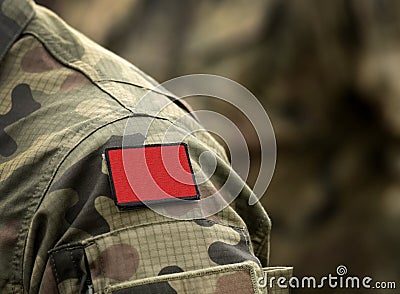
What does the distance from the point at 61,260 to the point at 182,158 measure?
17 cm

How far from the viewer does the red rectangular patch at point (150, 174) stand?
3.46 feet

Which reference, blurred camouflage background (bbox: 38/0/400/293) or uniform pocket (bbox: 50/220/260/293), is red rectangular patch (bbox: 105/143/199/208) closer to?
Result: uniform pocket (bbox: 50/220/260/293)

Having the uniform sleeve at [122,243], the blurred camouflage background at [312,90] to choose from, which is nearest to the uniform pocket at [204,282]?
the uniform sleeve at [122,243]

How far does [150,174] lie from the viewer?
1075mm

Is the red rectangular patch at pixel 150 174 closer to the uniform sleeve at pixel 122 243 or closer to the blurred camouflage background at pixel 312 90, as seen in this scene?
the uniform sleeve at pixel 122 243

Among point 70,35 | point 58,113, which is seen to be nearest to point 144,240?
point 58,113

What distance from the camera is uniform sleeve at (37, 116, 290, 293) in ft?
3.39

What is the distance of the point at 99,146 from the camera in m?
1.08

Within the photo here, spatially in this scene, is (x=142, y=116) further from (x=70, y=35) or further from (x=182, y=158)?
(x=70, y=35)

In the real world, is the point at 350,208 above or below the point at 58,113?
above

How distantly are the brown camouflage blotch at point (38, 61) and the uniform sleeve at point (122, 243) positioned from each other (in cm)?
16

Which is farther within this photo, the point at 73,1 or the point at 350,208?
the point at 73,1

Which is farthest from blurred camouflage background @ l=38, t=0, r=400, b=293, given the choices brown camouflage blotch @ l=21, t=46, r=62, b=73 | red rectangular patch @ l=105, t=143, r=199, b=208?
red rectangular patch @ l=105, t=143, r=199, b=208

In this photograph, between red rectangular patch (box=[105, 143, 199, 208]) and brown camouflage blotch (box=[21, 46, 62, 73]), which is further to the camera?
brown camouflage blotch (box=[21, 46, 62, 73])
